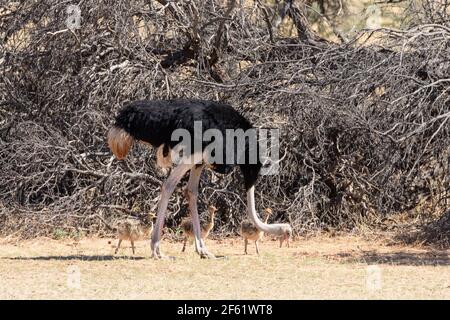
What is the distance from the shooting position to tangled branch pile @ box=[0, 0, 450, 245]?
466 inches

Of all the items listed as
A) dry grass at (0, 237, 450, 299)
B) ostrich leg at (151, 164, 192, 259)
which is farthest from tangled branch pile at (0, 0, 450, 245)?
ostrich leg at (151, 164, 192, 259)

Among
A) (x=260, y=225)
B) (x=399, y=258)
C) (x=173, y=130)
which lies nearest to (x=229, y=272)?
(x=260, y=225)

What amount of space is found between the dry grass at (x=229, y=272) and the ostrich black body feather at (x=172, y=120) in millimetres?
1250

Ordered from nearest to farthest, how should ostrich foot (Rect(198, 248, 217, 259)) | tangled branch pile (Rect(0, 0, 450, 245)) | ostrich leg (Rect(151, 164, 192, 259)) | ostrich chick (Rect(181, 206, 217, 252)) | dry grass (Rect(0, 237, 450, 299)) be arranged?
dry grass (Rect(0, 237, 450, 299)), ostrich leg (Rect(151, 164, 192, 259)), ostrich foot (Rect(198, 248, 217, 259)), ostrich chick (Rect(181, 206, 217, 252)), tangled branch pile (Rect(0, 0, 450, 245))

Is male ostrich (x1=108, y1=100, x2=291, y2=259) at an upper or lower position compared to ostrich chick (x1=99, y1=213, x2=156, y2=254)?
upper

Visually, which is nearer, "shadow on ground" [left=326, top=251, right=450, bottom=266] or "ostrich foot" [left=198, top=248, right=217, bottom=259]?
"shadow on ground" [left=326, top=251, right=450, bottom=266]

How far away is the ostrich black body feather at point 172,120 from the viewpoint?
33.5ft

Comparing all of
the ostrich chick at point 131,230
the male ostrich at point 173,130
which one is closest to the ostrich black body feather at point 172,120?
the male ostrich at point 173,130

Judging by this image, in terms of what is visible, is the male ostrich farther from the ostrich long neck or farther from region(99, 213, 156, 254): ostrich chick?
region(99, 213, 156, 254): ostrich chick

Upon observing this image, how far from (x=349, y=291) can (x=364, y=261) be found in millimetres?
1931

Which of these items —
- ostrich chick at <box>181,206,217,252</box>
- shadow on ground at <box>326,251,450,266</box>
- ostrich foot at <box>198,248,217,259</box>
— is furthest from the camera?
ostrich chick at <box>181,206,217,252</box>
